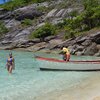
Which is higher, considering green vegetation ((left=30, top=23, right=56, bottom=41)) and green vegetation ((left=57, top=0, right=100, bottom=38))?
green vegetation ((left=57, top=0, right=100, bottom=38))

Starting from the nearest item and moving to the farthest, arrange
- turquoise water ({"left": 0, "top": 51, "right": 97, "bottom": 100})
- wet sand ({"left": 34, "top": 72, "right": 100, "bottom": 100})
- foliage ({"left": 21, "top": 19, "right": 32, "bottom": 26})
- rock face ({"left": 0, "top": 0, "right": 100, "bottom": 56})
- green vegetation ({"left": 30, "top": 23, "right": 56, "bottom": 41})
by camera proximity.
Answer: wet sand ({"left": 34, "top": 72, "right": 100, "bottom": 100}) → turquoise water ({"left": 0, "top": 51, "right": 97, "bottom": 100}) → rock face ({"left": 0, "top": 0, "right": 100, "bottom": 56}) → green vegetation ({"left": 30, "top": 23, "right": 56, "bottom": 41}) → foliage ({"left": 21, "top": 19, "right": 32, "bottom": 26})

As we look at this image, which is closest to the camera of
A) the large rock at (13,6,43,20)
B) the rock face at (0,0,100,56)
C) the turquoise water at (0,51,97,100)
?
the turquoise water at (0,51,97,100)

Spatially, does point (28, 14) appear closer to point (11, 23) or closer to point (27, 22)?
point (11, 23)

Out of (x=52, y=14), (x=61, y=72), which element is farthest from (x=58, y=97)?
(x=52, y=14)

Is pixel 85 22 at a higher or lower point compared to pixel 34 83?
higher

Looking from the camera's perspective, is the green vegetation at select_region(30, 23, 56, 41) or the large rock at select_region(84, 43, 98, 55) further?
the green vegetation at select_region(30, 23, 56, 41)

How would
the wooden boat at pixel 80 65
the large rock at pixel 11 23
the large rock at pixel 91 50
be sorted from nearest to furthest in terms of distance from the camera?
1. the wooden boat at pixel 80 65
2. the large rock at pixel 91 50
3. the large rock at pixel 11 23

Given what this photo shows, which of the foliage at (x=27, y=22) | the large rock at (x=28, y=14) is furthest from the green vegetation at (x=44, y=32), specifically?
the large rock at (x=28, y=14)

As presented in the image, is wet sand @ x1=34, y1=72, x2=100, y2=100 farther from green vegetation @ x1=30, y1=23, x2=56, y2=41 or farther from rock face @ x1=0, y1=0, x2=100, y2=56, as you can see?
green vegetation @ x1=30, y1=23, x2=56, y2=41

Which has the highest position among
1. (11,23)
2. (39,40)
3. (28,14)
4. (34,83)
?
(28,14)

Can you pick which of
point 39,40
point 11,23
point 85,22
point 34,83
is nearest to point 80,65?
point 34,83

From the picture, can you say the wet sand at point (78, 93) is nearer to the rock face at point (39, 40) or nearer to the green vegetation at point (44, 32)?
the rock face at point (39, 40)

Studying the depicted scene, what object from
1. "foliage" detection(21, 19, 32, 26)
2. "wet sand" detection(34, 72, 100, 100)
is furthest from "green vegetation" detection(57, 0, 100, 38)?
"wet sand" detection(34, 72, 100, 100)

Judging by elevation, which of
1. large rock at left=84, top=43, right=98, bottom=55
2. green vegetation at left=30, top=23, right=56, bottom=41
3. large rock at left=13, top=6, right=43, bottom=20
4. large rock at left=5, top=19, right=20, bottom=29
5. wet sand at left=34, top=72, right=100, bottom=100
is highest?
large rock at left=13, top=6, right=43, bottom=20
